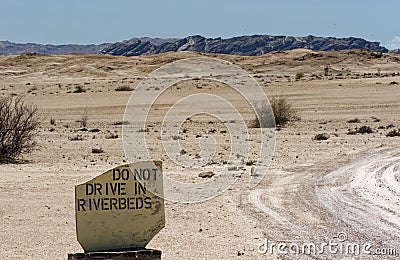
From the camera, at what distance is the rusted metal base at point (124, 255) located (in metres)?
8.54

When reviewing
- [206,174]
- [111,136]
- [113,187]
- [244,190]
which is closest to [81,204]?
[113,187]

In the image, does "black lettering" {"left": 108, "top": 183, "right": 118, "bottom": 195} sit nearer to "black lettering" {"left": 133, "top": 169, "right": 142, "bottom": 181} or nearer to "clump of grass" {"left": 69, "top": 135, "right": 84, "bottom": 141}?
"black lettering" {"left": 133, "top": 169, "right": 142, "bottom": 181}

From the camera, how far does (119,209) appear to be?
8.69m

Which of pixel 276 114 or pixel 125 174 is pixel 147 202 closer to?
pixel 125 174

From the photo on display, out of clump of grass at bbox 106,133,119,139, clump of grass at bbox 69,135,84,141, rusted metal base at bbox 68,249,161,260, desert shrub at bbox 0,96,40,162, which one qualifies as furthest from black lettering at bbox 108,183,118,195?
clump of grass at bbox 106,133,119,139

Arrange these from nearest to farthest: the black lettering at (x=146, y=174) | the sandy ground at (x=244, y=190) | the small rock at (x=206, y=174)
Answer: the black lettering at (x=146, y=174)
the sandy ground at (x=244, y=190)
the small rock at (x=206, y=174)

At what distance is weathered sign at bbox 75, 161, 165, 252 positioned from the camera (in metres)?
8.66

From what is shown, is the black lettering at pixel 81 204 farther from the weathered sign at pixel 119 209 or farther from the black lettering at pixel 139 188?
the black lettering at pixel 139 188

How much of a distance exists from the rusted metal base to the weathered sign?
A: 181mm

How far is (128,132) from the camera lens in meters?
33.3

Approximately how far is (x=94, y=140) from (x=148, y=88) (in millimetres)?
36920

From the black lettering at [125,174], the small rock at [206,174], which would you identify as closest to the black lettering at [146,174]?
the black lettering at [125,174]

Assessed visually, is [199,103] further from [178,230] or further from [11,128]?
[178,230]

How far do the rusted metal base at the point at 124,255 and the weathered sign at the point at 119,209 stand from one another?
0.18 m
